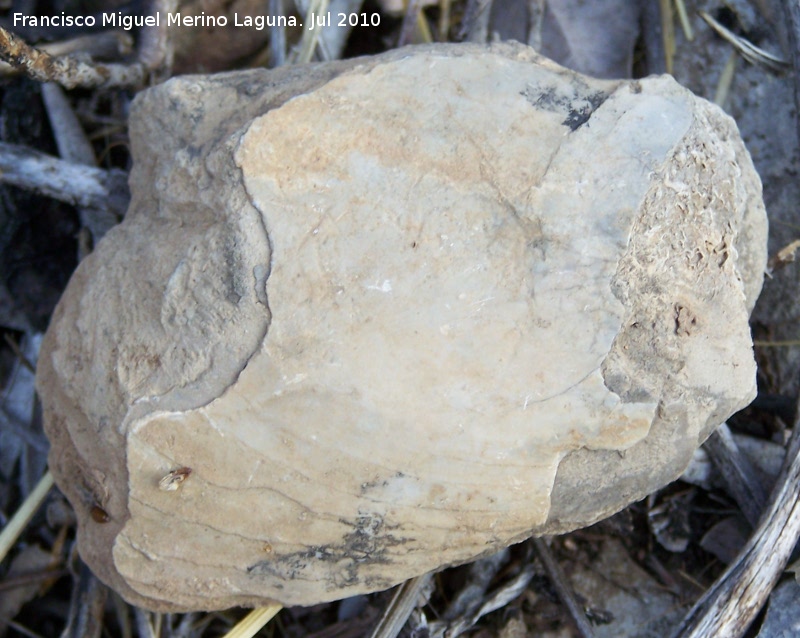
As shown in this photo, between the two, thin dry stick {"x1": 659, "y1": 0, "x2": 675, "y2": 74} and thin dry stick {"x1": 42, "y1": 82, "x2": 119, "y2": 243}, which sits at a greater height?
thin dry stick {"x1": 659, "y1": 0, "x2": 675, "y2": 74}

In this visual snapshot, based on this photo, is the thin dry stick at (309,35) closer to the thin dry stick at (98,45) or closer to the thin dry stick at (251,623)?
the thin dry stick at (98,45)

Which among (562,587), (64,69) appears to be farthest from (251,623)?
(64,69)

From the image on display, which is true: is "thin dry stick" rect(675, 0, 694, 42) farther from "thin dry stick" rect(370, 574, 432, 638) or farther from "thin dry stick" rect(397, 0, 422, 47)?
"thin dry stick" rect(370, 574, 432, 638)

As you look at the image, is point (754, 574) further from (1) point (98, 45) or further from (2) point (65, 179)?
(1) point (98, 45)

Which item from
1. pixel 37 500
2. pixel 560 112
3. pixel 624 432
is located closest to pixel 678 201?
pixel 560 112

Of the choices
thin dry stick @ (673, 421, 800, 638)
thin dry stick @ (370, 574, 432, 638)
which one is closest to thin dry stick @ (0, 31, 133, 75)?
thin dry stick @ (370, 574, 432, 638)
